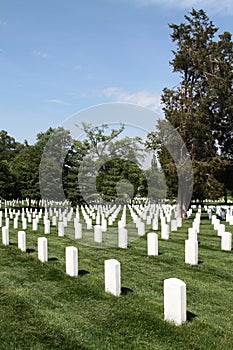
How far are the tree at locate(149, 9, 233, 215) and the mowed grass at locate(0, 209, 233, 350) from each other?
52.8 ft

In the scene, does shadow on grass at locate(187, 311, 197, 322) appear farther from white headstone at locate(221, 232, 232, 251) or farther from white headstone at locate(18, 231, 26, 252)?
white headstone at locate(18, 231, 26, 252)

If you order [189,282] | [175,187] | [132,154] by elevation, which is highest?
[132,154]

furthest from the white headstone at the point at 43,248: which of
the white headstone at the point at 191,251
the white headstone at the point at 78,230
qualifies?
the white headstone at the point at 78,230

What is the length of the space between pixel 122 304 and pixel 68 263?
2.40 meters

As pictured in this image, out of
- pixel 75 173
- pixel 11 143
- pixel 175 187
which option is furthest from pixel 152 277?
pixel 11 143

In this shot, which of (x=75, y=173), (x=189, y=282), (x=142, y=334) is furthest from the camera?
(x=75, y=173)

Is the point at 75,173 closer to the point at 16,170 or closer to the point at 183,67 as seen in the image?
the point at 16,170

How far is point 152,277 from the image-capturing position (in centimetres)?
858

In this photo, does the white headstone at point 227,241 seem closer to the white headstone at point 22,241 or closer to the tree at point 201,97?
the white headstone at point 22,241

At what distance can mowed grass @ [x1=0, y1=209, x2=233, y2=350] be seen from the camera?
16.8 feet

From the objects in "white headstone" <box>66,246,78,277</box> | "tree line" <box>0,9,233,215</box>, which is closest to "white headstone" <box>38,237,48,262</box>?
"white headstone" <box>66,246,78,277</box>

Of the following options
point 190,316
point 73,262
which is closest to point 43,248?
point 73,262

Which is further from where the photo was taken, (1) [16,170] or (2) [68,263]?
(1) [16,170]

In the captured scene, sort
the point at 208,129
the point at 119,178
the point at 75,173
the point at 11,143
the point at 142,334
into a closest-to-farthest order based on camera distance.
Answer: the point at 142,334 < the point at 208,129 < the point at 119,178 < the point at 75,173 < the point at 11,143
